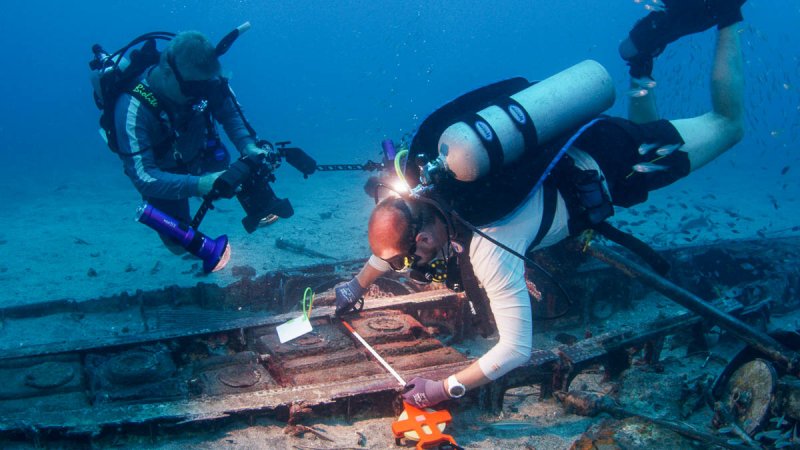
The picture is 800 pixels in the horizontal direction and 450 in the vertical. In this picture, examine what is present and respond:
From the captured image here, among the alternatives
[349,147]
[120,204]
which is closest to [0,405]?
[120,204]

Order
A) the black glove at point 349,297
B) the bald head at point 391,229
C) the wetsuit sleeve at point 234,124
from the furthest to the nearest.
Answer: the wetsuit sleeve at point 234,124 < the black glove at point 349,297 < the bald head at point 391,229

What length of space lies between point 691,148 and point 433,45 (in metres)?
128

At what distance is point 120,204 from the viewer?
1511cm

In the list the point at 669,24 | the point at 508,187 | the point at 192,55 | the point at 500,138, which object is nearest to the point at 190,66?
the point at 192,55

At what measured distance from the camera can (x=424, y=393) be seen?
351 cm

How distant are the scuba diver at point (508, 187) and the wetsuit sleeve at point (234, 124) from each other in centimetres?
418

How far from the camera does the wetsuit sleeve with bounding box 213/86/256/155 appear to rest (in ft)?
22.7

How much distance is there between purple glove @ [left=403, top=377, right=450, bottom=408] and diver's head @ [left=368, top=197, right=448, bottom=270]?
0.93 meters

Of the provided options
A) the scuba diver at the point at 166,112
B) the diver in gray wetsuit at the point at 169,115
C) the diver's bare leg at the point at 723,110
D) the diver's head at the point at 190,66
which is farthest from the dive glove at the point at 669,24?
the diver's head at the point at 190,66

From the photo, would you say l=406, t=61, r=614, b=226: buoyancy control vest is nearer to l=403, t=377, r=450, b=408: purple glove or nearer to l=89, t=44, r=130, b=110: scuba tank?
l=403, t=377, r=450, b=408: purple glove

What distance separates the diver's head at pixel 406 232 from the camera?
10.5 feet

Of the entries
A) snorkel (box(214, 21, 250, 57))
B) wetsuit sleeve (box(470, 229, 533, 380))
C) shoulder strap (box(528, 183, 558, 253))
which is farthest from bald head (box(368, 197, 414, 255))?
snorkel (box(214, 21, 250, 57))

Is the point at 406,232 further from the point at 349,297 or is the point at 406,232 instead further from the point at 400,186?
the point at 349,297

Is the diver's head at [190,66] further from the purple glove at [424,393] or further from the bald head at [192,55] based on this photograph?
the purple glove at [424,393]
